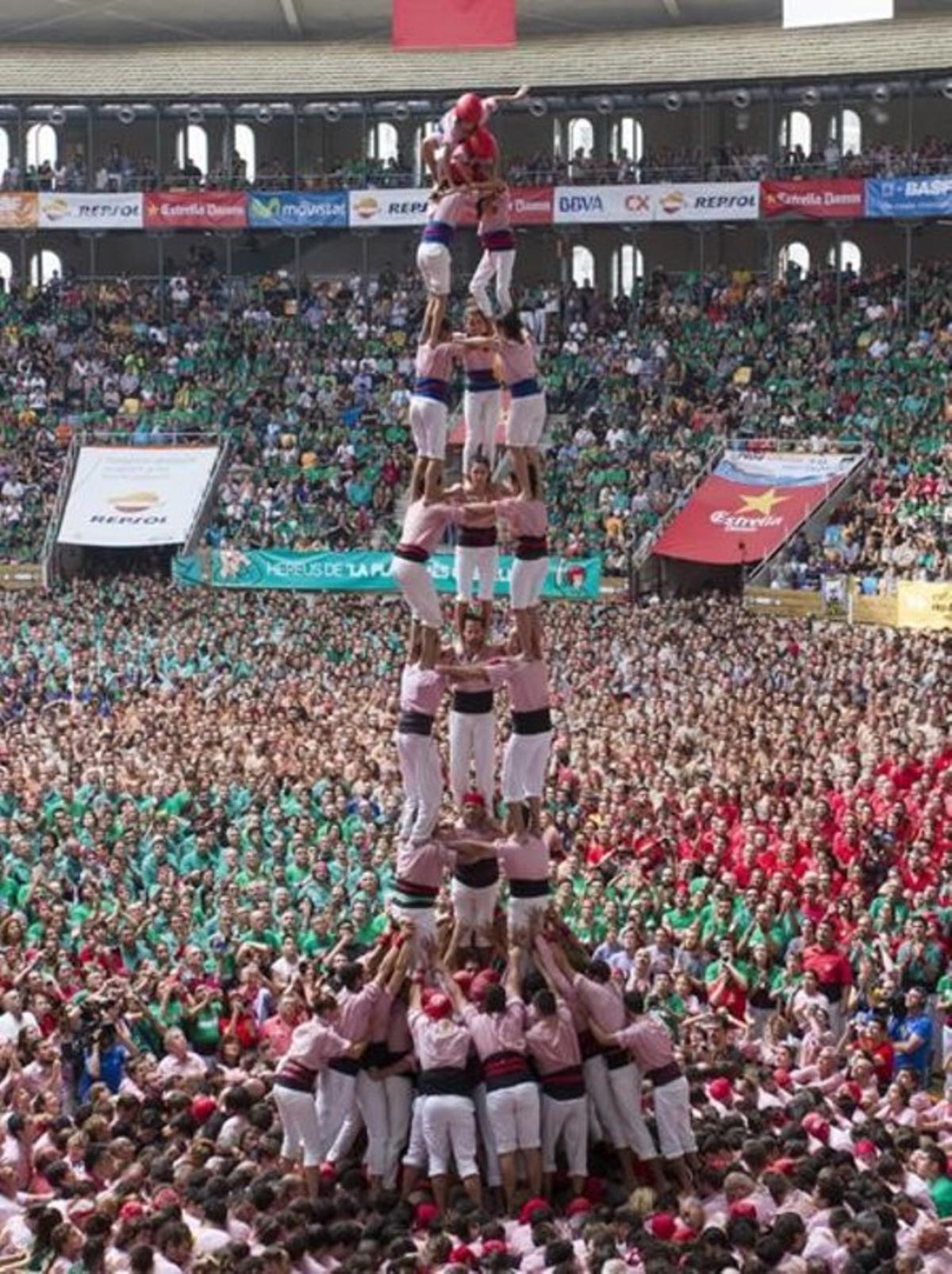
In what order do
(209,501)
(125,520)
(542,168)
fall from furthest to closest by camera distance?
(542,168) < (209,501) < (125,520)

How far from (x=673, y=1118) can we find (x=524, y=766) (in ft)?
7.98

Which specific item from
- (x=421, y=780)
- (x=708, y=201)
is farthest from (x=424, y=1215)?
(x=708, y=201)

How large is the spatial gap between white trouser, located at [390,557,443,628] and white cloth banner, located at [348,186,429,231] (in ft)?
117

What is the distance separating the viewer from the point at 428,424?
617 inches

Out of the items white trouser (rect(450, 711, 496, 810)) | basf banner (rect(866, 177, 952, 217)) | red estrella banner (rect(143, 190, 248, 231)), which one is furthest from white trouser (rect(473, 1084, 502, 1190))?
red estrella banner (rect(143, 190, 248, 231))

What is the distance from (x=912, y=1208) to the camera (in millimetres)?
14125

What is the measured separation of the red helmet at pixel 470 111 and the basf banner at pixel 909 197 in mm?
33485

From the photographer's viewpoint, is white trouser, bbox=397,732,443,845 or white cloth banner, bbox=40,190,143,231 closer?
white trouser, bbox=397,732,443,845

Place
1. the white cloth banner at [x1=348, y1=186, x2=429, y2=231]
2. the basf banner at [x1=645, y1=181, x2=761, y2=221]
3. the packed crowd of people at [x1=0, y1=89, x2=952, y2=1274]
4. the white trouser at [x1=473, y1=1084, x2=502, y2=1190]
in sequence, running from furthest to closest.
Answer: the white cloth banner at [x1=348, y1=186, x2=429, y2=231] < the basf banner at [x1=645, y1=181, x2=761, y2=221] < the white trouser at [x1=473, y1=1084, x2=502, y2=1190] < the packed crowd of people at [x1=0, y1=89, x2=952, y2=1274]

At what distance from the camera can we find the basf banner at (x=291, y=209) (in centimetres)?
5128

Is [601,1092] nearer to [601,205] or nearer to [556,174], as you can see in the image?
[601,205]

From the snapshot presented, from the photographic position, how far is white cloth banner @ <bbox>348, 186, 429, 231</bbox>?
50.7 metres

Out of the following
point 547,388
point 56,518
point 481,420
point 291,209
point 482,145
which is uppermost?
point 482,145

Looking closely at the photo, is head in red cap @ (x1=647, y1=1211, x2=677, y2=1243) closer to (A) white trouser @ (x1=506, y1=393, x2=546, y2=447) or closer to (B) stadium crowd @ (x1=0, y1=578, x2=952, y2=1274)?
(B) stadium crowd @ (x1=0, y1=578, x2=952, y2=1274)
